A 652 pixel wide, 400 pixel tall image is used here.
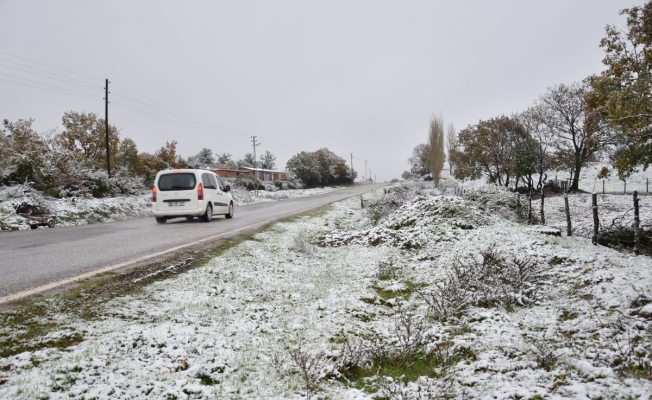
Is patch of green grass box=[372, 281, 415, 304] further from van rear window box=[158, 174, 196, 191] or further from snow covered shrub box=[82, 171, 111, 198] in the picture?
snow covered shrub box=[82, 171, 111, 198]

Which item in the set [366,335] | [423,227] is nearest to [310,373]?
[366,335]

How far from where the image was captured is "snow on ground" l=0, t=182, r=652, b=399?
2367 millimetres

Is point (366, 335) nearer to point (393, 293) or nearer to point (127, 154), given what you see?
point (393, 293)

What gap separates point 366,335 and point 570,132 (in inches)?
1508

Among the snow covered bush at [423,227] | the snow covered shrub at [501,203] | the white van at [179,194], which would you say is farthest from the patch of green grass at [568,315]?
the white van at [179,194]

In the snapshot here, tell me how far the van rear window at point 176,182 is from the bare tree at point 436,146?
100ft

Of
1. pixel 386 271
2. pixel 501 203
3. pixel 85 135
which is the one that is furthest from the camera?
pixel 85 135

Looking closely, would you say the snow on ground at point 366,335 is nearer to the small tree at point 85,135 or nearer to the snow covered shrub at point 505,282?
the snow covered shrub at point 505,282

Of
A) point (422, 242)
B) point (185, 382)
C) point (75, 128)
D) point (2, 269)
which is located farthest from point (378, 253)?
point (75, 128)

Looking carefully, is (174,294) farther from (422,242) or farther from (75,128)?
(75,128)

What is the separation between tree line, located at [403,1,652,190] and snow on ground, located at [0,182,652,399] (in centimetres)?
1026

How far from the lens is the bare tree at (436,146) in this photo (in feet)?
119

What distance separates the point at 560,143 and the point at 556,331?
3760 centimetres

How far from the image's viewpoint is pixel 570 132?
32562mm
